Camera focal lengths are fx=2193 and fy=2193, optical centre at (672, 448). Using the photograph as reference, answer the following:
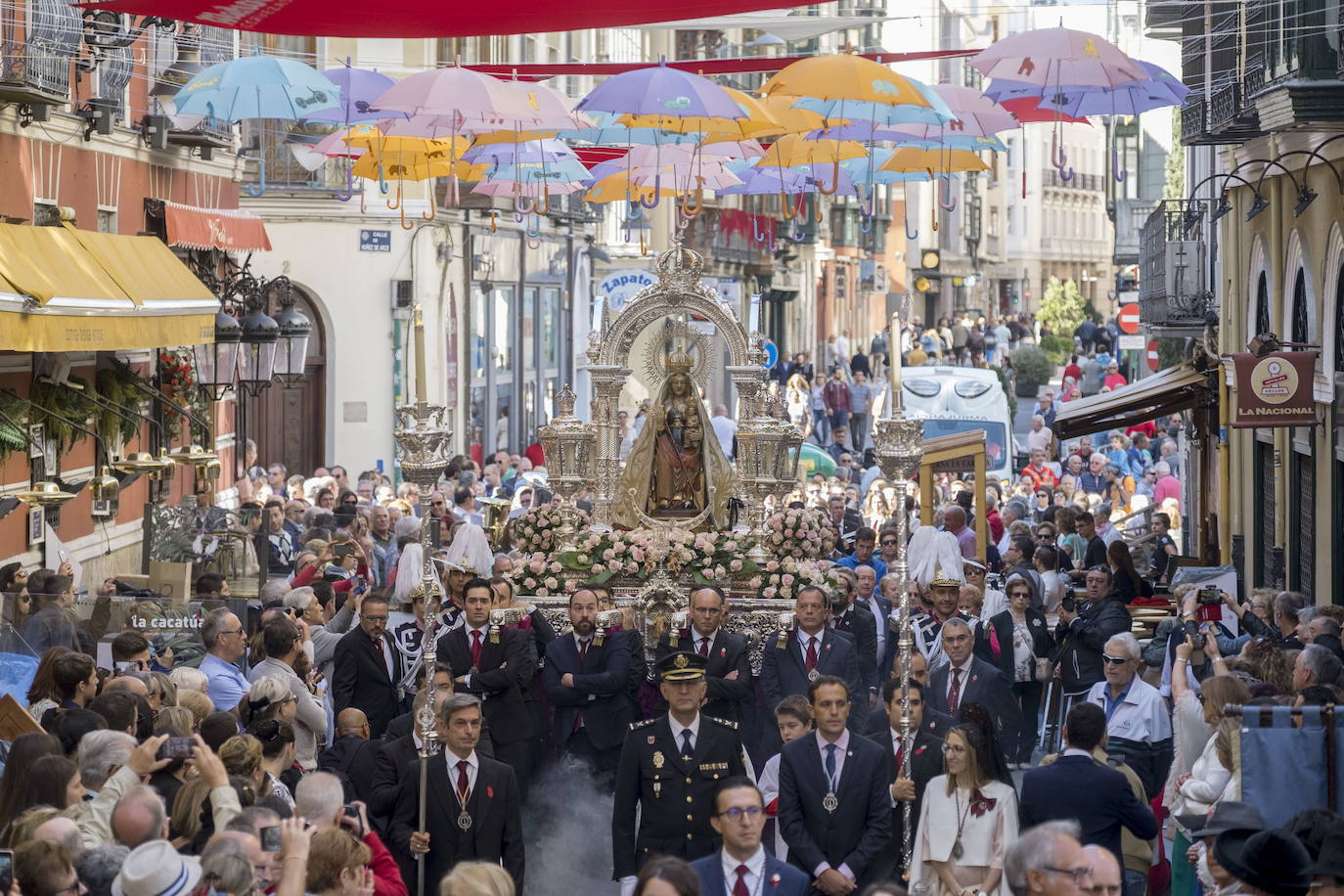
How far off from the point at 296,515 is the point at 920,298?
6251 centimetres

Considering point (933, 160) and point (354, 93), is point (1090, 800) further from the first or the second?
point (933, 160)

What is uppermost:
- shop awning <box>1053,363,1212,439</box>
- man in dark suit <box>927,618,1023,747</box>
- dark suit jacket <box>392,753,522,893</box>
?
shop awning <box>1053,363,1212,439</box>

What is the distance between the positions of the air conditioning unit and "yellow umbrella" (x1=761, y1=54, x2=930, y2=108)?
14.0m

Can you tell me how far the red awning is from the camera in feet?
64.8

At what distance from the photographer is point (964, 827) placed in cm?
862

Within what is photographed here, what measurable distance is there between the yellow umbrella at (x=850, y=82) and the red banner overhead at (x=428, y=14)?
145 centimetres

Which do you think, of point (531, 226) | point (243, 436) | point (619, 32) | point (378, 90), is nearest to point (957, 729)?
point (378, 90)

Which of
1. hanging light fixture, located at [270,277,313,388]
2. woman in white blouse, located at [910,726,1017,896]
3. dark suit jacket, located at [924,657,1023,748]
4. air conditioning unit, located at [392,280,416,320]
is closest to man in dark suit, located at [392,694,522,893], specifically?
woman in white blouse, located at [910,726,1017,896]

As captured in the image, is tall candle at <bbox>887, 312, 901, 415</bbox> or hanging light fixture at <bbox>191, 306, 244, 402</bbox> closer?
tall candle at <bbox>887, 312, 901, 415</bbox>

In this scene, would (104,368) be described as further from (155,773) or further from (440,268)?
Answer: (440,268)

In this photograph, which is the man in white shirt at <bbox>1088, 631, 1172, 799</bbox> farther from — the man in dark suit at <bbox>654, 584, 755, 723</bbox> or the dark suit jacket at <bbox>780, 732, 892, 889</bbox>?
the dark suit jacket at <bbox>780, 732, 892, 889</bbox>

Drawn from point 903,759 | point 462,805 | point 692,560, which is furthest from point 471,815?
point 692,560

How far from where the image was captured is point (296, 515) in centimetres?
1955

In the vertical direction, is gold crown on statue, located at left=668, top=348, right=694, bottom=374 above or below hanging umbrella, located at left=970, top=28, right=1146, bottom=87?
below
